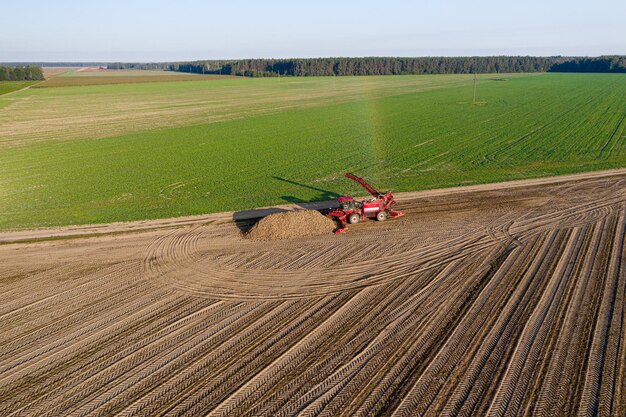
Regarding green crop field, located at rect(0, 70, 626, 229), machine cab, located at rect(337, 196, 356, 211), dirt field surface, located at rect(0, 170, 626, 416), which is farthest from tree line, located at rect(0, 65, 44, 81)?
machine cab, located at rect(337, 196, 356, 211)

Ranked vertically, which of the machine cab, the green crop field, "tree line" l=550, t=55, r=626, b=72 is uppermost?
"tree line" l=550, t=55, r=626, b=72

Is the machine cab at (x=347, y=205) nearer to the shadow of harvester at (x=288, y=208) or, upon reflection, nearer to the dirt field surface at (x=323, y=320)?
the dirt field surface at (x=323, y=320)

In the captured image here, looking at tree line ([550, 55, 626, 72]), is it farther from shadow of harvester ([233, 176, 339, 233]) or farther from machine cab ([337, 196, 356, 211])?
machine cab ([337, 196, 356, 211])

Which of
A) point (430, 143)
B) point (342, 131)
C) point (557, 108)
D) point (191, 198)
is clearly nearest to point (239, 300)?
point (191, 198)

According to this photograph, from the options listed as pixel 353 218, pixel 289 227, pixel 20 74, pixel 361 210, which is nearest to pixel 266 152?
pixel 361 210

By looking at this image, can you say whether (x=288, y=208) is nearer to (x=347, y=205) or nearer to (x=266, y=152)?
(x=347, y=205)

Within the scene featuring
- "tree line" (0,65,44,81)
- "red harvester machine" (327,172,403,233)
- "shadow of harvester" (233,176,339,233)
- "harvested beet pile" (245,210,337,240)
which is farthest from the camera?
"tree line" (0,65,44,81)

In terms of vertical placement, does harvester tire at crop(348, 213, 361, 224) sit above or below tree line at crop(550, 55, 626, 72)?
below

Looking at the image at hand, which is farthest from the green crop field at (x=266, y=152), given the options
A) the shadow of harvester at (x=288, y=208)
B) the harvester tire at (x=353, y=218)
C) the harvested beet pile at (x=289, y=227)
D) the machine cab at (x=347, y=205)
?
the harvester tire at (x=353, y=218)
